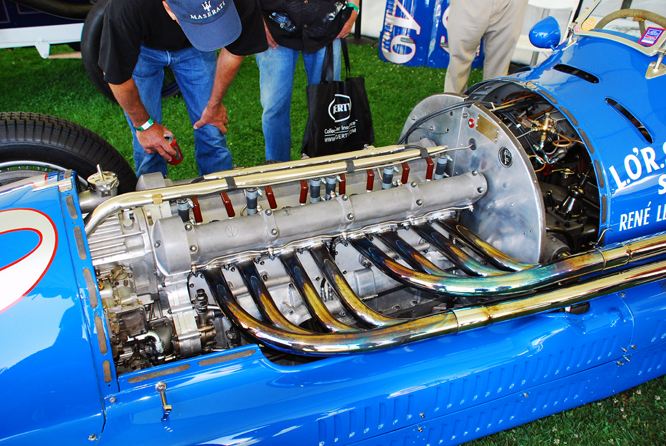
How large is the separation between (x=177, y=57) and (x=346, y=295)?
1799 millimetres

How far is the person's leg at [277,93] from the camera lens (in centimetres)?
308

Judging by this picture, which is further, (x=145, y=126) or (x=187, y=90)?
(x=187, y=90)

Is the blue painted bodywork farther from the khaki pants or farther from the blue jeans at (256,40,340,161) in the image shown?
the khaki pants

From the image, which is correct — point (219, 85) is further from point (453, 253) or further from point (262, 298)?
point (453, 253)

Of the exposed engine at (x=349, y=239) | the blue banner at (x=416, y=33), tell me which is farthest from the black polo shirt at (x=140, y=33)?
the blue banner at (x=416, y=33)

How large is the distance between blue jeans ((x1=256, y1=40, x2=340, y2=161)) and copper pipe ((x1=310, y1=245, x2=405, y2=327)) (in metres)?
1.53

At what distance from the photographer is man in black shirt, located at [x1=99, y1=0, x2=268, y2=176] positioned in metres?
2.25

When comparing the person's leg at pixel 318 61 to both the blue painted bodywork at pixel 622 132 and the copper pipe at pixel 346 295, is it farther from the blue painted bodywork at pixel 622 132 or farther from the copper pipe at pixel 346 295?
the copper pipe at pixel 346 295

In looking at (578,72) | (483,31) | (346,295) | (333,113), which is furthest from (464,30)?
(346,295)

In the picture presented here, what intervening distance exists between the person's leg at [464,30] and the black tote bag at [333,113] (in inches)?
58.3

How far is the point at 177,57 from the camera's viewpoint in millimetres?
2766

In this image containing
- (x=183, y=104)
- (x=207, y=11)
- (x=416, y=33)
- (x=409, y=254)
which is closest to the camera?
(x=409, y=254)

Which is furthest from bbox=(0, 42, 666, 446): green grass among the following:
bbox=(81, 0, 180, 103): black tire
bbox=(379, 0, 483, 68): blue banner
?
bbox=(81, 0, 180, 103): black tire

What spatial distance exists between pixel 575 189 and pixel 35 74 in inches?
216
